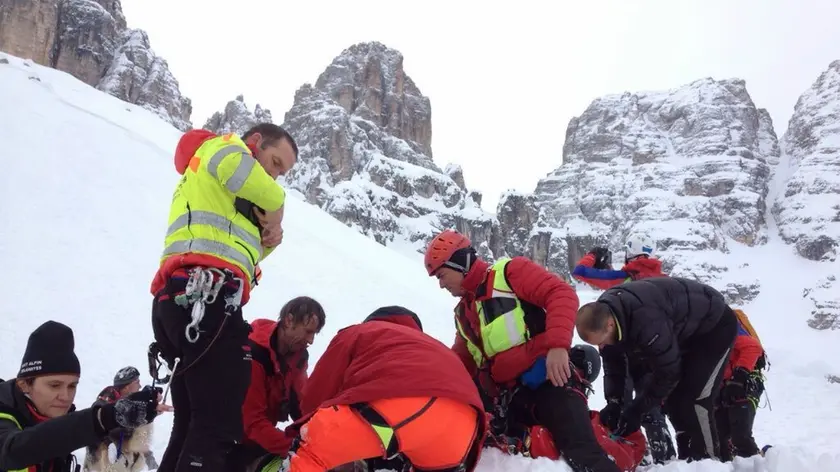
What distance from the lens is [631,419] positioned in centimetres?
420

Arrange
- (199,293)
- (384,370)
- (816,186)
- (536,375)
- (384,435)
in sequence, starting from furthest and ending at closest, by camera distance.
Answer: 1. (816,186)
2. (536,375)
3. (199,293)
4. (384,370)
5. (384,435)

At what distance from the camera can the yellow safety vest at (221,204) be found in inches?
114

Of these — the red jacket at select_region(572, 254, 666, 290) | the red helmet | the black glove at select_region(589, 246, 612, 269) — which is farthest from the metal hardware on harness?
the black glove at select_region(589, 246, 612, 269)

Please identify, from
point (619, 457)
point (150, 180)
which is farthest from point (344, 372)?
point (150, 180)

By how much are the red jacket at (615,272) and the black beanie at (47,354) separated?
5.23m

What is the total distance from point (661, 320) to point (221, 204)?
10.8 ft

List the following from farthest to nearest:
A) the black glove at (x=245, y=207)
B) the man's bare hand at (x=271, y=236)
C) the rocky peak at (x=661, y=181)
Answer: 1. the rocky peak at (x=661, y=181)
2. the man's bare hand at (x=271, y=236)
3. the black glove at (x=245, y=207)

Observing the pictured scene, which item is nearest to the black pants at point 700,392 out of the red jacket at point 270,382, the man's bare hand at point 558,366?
the man's bare hand at point 558,366

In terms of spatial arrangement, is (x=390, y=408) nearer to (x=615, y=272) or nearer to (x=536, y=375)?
(x=536, y=375)

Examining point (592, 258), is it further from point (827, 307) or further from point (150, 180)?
point (827, 307)

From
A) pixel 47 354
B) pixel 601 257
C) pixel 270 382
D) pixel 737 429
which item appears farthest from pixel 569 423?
pixel 601 257

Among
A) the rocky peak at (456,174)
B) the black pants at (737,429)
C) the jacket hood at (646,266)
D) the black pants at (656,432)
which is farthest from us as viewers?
the rocky peak at (456,174)

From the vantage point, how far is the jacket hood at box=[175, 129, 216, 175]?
3.29 meters

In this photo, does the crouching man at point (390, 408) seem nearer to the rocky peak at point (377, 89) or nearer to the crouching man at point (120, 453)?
the crouching man at point (120, 453)
